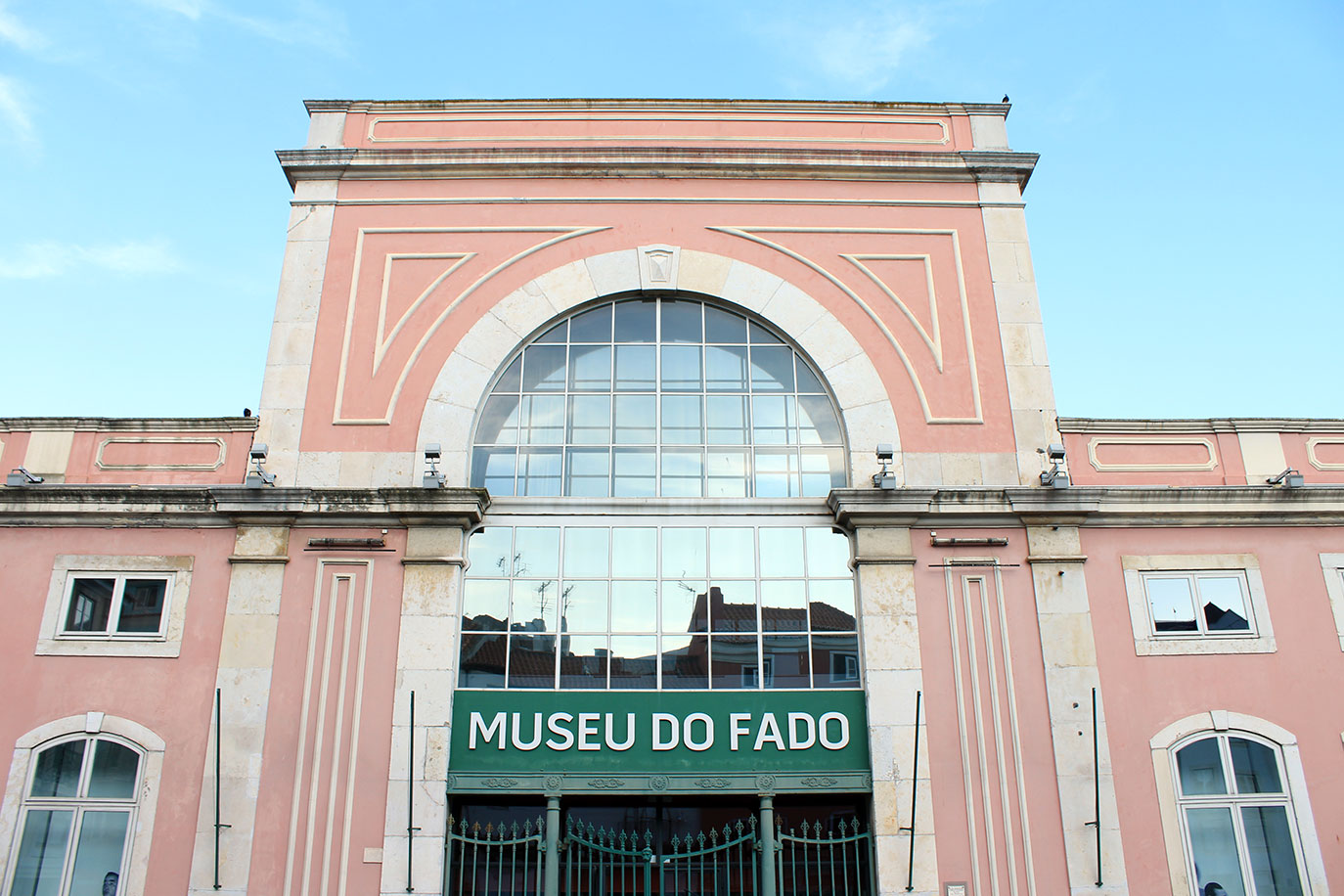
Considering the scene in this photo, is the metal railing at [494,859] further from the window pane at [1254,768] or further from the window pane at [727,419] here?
the window pane at [1254,768]

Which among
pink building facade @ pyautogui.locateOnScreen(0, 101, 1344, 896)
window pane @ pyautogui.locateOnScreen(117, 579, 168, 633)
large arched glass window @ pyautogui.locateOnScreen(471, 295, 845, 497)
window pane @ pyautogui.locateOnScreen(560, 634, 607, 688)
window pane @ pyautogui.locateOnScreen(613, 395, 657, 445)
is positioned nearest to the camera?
pink building facade @ pyautogui.locateOnScreen(0, 101, 1344, 896)

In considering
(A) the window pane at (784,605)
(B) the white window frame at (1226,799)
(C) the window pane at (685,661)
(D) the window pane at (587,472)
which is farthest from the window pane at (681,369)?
(B) the white window frame at (1226,799)

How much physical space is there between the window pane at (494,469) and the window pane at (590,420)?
981 mm

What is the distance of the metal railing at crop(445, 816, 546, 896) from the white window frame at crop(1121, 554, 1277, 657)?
8547 mm

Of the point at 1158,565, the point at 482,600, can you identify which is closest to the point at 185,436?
the point at 482,600

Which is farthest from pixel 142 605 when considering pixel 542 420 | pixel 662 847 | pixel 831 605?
pixel 831 605

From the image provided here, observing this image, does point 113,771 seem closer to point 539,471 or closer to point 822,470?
point 539,471

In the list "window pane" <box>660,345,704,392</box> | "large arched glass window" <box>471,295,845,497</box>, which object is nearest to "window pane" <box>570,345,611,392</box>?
"large arched glass window" <box>471,295,845,497</box>

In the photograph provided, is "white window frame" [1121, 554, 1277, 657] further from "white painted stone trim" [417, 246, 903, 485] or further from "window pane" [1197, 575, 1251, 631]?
"white painted stone trim" [417, 246, 903, 485]

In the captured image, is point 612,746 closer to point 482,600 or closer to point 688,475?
point 482,600

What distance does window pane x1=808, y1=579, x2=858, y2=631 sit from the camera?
13.7 m

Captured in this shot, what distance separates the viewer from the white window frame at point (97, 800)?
12375 mm

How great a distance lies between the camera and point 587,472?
48.0 feet

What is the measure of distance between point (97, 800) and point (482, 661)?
5.17 metres
